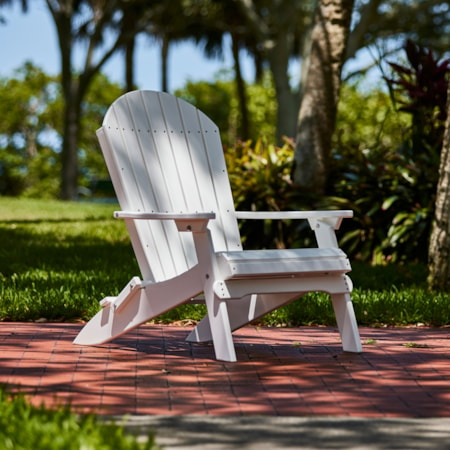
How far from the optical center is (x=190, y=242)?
5703mm

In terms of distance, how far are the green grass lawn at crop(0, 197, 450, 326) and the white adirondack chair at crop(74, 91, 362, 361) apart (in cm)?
104

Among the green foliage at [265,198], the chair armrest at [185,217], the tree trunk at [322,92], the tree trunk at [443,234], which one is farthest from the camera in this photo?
the tree trunk at [322,92]

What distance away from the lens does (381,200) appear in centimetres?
1012

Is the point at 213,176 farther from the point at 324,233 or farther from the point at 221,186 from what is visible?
the point at 324,233

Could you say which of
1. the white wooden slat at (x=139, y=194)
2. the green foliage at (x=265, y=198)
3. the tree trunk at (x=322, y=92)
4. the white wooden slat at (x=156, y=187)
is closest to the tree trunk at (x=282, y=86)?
the tree trunk at (x=322, y=92)

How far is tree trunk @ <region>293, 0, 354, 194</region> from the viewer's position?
10344 mm

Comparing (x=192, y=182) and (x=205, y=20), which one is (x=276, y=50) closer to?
(x=205, y=20)

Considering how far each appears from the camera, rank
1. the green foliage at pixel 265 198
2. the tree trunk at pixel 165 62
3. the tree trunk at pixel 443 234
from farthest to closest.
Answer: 1. the tree trunk at pixel 165 62
2. the green foliage at pixel 265 198
3. the tree trunk at pixel 443 234

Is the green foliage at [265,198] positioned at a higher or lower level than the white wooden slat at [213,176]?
lower

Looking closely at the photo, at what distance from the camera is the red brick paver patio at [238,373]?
4.05m

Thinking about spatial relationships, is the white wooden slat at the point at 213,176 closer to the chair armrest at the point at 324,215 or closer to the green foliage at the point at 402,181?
the chair armrest at the point at 324,215

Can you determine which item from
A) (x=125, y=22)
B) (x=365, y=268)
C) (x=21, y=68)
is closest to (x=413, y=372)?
(x=365, y=268)

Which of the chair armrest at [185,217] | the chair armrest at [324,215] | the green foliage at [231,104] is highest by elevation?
the chair armrest at [185,217]

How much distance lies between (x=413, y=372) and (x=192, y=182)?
1809mm
